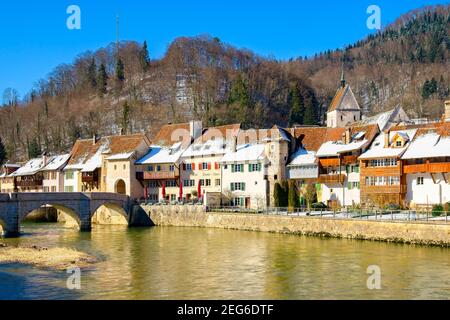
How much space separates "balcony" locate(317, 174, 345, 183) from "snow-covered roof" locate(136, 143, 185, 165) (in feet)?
65.8

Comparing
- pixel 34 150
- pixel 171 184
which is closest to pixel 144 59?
pixel 34 150

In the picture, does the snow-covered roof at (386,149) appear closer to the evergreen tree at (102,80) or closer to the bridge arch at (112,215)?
the bridge arch at (112,215)

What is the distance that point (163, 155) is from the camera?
8044cm

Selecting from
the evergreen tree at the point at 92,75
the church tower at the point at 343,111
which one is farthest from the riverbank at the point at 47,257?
the evergreen tree at the point at 92,75

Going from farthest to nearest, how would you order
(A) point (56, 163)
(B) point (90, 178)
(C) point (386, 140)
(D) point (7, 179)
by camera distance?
(D) point (7, 179)
(A) point (56, 163)
(B) point (90, 178)
(C) point (386, 140)

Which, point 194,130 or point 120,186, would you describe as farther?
point 120,186

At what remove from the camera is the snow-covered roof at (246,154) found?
71438 millimetres

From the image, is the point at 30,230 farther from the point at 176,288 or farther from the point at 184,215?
the point at 176,288

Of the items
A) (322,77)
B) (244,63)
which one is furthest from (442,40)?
(244,63)

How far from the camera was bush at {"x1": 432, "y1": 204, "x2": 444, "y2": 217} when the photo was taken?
48.8 metres

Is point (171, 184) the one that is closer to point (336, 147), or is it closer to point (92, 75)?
point (336, 147)

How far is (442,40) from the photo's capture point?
17862cm

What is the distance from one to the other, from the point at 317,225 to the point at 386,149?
12.4m
